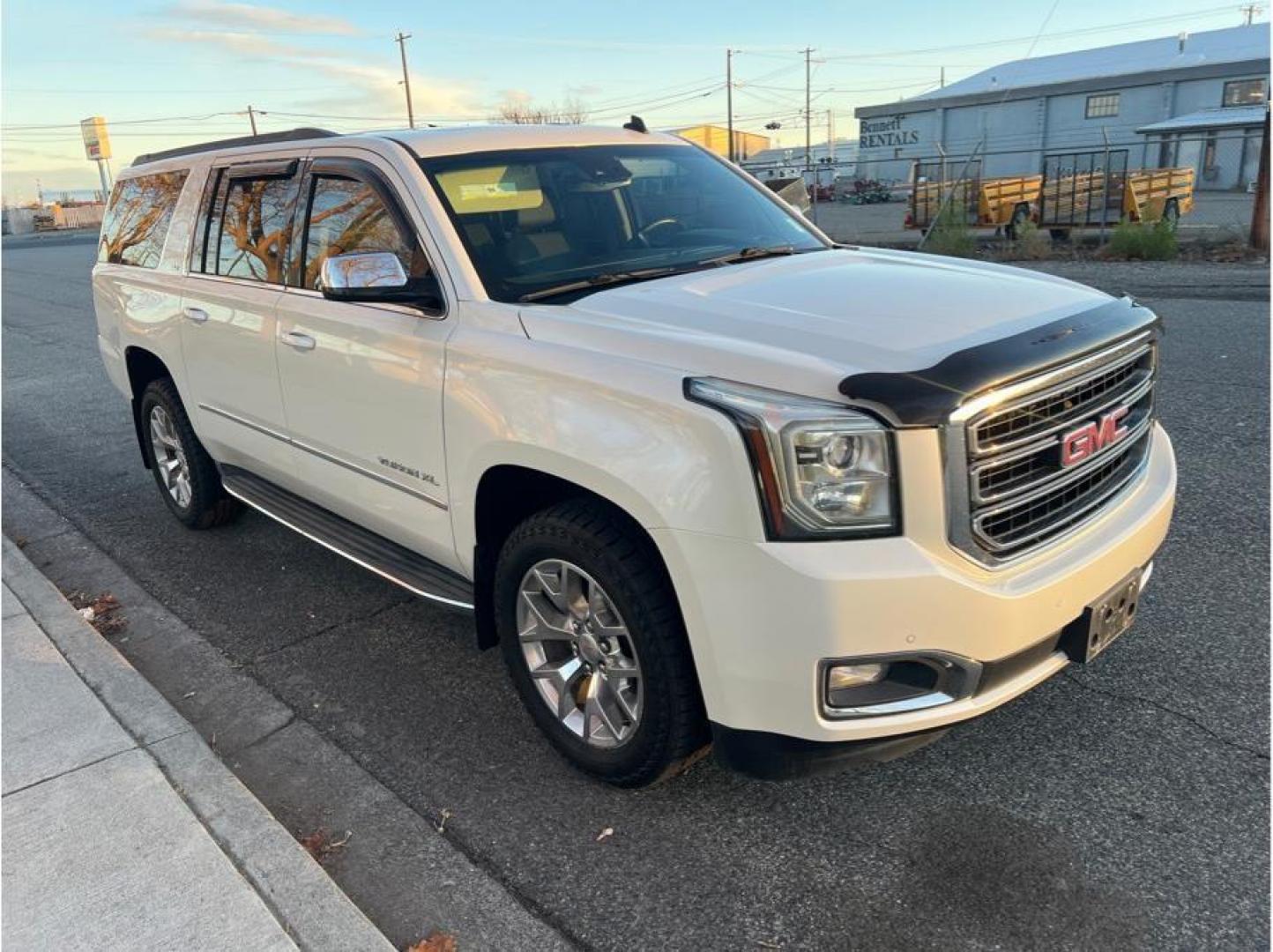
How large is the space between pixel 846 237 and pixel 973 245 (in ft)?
21.5

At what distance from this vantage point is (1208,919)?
2.40 meters

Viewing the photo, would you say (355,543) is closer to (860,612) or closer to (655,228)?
(655,228)

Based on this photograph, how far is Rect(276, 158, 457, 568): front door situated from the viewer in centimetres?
334

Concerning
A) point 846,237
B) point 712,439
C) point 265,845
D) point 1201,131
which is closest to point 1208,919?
point 712,439

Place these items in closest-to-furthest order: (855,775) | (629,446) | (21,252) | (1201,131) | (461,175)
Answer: (629,446), (855,775), (461,175), (1201,131), (21,252)

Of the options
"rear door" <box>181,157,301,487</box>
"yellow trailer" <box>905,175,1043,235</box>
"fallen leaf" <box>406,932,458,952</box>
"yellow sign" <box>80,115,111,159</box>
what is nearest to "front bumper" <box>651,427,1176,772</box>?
"fallen leaf" <box>406,932,458,952</box>

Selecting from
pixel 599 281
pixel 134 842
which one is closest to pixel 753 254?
pixel 599 281

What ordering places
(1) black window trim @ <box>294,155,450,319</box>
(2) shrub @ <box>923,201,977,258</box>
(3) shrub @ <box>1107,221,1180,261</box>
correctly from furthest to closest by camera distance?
(2) shrub @ <box>923,201,977,258</box>
(3) shrub @ <box>1107,221,1180,261</box>
(1) black window trim @ <box>294,155,450,319</box>

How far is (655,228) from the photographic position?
150 inches

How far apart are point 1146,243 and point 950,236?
2987mm

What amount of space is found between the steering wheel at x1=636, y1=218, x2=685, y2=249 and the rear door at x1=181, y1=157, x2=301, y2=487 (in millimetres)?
1504

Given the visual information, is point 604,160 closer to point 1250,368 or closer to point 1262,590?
point 1262,590

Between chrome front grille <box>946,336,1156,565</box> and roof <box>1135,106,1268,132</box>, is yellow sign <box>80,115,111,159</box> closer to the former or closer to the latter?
roof <box>1135,106,1268,132</box>

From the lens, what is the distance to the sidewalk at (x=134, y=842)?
8.31 ft
